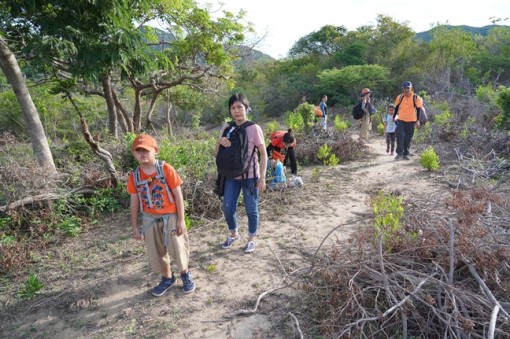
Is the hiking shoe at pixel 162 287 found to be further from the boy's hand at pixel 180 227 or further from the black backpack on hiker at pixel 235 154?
the black backpack on hiker at pixel 235 154

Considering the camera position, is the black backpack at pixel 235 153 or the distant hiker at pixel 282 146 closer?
the black backpack at pixel 235 153

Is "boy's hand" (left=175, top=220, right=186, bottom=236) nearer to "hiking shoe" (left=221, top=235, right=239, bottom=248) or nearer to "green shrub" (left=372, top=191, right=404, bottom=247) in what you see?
"hiking shoe" (left=221, top=235, right=239, bottom=248)

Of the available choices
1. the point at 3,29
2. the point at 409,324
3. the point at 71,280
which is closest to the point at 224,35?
the point at 3,29

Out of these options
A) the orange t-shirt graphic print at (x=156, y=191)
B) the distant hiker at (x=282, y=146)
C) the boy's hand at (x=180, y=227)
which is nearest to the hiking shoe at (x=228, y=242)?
the boy's hand at (x=180, y=227)

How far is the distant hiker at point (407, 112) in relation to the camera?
6.29 metres

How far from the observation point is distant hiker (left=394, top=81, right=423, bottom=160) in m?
6.29

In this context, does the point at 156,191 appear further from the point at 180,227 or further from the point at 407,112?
the point at 407,112

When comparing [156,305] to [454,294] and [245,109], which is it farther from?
[454,294]

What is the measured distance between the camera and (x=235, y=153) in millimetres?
3004

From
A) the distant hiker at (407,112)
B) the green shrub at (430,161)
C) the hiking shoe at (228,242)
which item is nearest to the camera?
the hiking shoe at (228,242)

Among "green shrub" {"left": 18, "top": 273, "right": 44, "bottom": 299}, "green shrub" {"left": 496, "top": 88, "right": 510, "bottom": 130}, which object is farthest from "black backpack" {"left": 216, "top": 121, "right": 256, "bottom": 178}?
"green shrub" {"left": 496, "top": 88, "right": 510, "bottom": 130}

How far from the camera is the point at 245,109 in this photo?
303 centimetres

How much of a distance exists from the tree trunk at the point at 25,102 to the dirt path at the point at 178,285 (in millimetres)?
1722

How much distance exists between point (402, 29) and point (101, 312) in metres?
25.8
